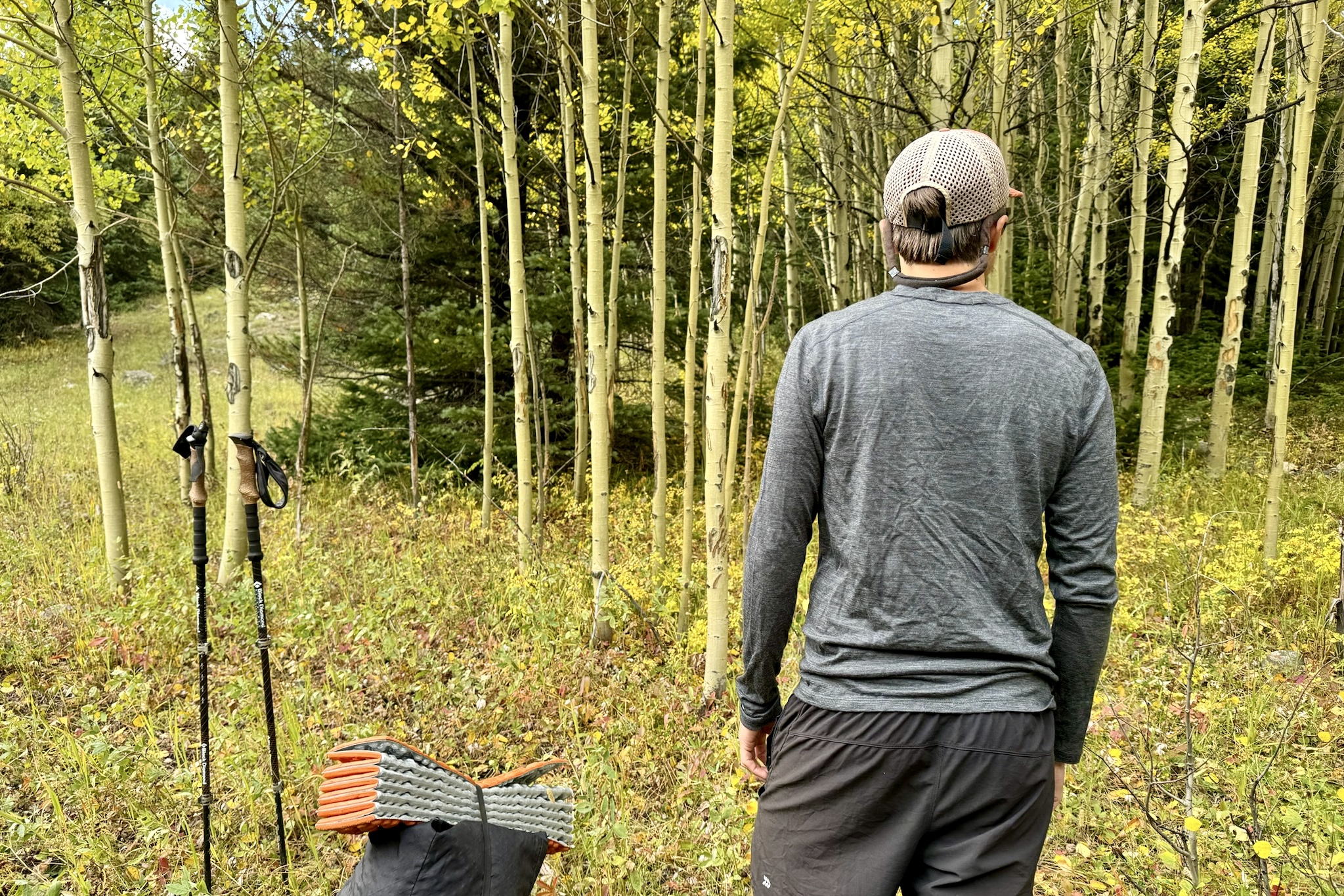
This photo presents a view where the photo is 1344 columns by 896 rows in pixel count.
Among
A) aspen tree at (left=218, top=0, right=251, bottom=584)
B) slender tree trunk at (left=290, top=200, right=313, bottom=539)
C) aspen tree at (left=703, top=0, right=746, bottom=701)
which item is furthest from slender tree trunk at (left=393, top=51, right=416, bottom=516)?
aspen tree at (left=703, top=0, right=746, bottom=701)

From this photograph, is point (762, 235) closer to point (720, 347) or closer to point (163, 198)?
point (720, 347)

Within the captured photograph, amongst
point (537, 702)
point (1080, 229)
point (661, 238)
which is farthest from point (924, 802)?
point (1080, 229)

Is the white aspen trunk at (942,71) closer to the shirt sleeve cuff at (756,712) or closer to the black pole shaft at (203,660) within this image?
the shirt sleeve cuff at (756,712)

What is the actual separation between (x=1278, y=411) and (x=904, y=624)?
16.1 feet

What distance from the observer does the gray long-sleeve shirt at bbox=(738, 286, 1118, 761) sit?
122cm

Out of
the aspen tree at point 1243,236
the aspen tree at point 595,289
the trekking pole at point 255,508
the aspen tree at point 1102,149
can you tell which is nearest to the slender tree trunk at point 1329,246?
the aspen tree at point 1102,149

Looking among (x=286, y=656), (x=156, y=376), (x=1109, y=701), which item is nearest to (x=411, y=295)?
(x=286, y=656)

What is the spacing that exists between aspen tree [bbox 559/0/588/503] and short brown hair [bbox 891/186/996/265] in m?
4.13

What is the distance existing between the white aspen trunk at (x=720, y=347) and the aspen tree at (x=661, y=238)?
431mm

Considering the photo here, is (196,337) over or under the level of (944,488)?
under

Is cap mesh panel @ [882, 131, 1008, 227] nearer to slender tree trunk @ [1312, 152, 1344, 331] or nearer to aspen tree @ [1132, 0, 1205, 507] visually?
aspen tree @ [1132, 0, 1205, 507]

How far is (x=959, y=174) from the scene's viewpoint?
125 centimetres

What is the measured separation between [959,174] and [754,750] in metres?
1.22

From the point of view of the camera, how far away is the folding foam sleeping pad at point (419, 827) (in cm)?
168
